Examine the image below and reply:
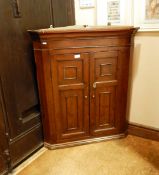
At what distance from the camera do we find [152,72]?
6.61 ft

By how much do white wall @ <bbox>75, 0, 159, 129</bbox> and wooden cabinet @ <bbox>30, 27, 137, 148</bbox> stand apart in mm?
166

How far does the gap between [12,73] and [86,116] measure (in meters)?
0.81

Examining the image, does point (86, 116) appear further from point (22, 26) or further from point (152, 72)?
point (22, 26)

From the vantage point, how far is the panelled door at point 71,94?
5.97 ft

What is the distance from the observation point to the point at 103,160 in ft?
6.22

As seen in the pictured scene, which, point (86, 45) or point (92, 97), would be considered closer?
point (86, 45)

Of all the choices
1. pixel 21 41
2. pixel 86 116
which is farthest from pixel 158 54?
pixel 21 41

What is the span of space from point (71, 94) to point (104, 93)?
328 millimetres

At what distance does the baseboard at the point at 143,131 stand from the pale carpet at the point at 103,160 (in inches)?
2.3

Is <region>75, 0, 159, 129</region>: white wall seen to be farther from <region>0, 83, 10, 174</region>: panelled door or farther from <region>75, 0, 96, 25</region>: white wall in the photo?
<region>0, 83, 10, 174</region>: panelled door

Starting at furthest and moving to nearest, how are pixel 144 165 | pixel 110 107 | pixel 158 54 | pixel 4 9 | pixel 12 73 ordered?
1. pixel 110 107
2. pixel 158 54
3. pixel 144 165
4. pixel 12 73
5. pixel 4 9

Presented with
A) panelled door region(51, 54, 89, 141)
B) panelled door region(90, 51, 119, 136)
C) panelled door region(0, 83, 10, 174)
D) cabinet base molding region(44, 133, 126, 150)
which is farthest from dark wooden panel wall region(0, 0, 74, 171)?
panelled door region(90, 51, 119, 136)

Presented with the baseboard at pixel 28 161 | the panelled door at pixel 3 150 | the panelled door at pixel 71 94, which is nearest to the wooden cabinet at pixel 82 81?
the panelled door at pixel 71 94

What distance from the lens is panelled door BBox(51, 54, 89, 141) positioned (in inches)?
71.7
